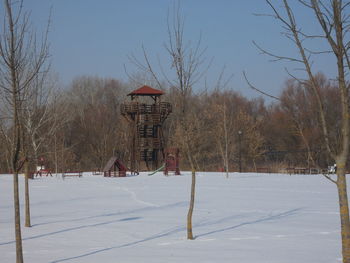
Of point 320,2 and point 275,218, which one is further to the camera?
point 275,218

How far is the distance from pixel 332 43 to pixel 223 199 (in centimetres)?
1175

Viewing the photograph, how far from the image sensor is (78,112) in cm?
5981

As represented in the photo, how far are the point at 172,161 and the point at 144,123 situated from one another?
4.98 metres

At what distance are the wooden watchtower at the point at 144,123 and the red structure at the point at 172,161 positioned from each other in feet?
10.5

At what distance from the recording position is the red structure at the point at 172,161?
113 ft

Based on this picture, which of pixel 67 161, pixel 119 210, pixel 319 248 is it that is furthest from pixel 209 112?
pixel 319 248

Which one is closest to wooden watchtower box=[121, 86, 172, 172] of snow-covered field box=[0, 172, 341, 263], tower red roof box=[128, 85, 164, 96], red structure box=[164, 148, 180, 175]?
tower red roof box=[128, 85, 164, 96]

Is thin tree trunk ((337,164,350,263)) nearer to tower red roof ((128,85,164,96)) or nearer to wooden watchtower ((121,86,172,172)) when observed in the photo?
wooden watchtower ((121,86,172,172))

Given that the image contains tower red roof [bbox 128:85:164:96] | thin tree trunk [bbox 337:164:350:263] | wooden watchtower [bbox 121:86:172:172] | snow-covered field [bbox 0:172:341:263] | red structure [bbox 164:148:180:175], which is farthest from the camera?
wooden watchtower [bbox 121:86:172:172]

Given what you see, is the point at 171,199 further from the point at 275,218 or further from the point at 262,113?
the point at 262,113

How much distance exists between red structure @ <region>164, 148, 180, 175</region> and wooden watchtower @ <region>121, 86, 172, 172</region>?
3.20 m

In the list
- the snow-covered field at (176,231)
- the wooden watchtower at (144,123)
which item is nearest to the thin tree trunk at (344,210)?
the snow-covered field at (176,231)

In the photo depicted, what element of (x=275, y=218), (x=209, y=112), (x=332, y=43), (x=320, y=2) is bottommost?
(x=275, y=218)

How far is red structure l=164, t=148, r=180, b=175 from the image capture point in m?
34.4
